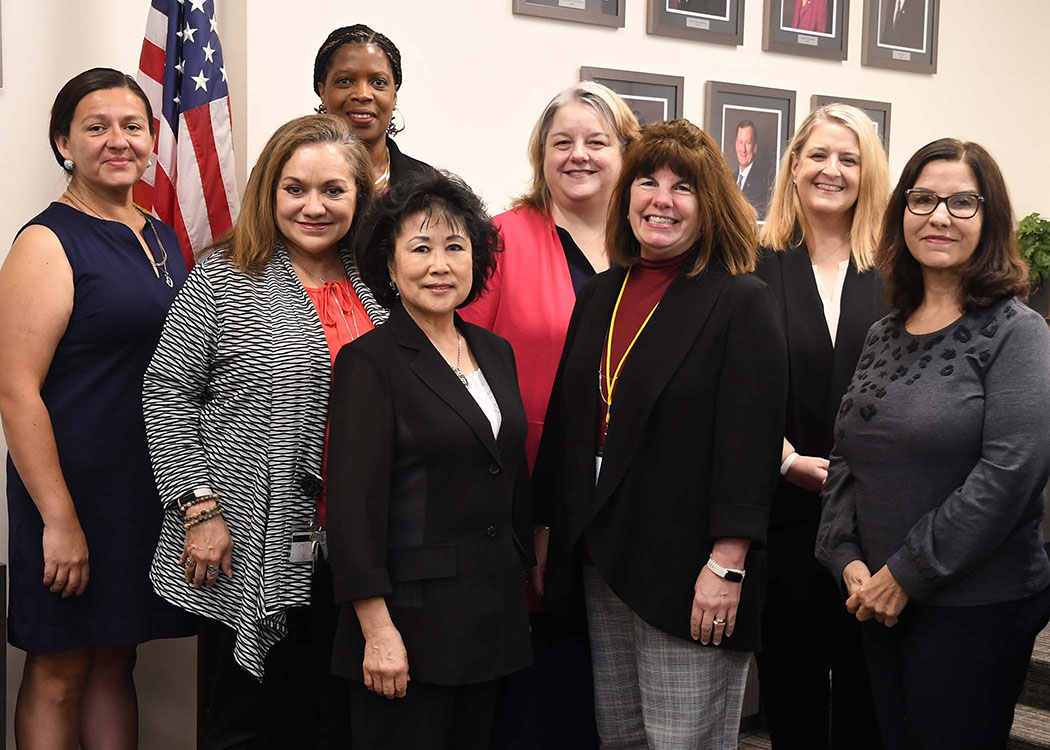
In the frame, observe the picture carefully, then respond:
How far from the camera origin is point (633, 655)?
2.34m

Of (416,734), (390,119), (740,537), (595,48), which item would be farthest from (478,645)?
(595,48)

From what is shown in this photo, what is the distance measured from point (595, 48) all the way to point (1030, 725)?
2.78m

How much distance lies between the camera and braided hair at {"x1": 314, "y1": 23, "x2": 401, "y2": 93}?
311 cm

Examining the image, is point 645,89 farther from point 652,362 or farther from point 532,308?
point 652,362

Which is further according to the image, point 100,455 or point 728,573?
point 100,455

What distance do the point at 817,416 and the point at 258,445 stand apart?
1373mm

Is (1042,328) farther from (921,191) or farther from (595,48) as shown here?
(595,48)

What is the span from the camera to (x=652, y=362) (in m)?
2.21

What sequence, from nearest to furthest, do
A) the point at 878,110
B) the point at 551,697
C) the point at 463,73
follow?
the point at 551,697 < the point at 463,73 < the point at 878,110

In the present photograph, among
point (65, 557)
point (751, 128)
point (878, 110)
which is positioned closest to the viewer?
point (65, 557)

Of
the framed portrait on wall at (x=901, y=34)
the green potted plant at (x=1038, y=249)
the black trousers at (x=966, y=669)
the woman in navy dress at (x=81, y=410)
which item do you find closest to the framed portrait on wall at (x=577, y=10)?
the framed portrait on wall at (x=901, y=34)

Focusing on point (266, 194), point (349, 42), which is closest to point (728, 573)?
point (266, 194)

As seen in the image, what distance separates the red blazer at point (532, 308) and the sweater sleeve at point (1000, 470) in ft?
3.30

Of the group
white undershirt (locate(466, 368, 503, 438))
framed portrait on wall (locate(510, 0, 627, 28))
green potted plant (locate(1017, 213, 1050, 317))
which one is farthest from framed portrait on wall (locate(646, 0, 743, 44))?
white undershirt (locate(466, 368, 503, 438))
